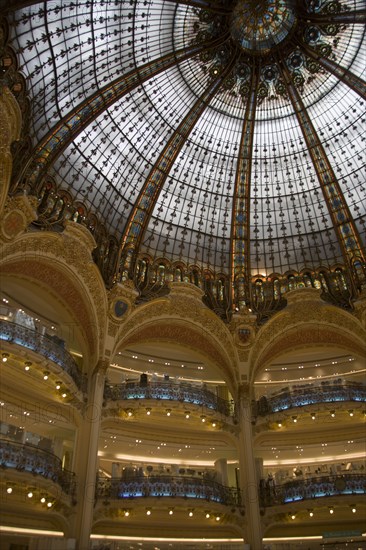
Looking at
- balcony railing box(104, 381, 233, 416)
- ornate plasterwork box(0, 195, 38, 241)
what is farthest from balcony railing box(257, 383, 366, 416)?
ornate plasterwork box(0, 195, 38, 241)

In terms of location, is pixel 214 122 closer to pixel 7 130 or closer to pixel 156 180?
pixel 156 180

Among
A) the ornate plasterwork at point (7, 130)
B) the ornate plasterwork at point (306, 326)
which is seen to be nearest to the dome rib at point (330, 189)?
the ornate plasterwork at point (306, 326)

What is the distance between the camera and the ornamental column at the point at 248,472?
77.0 ft

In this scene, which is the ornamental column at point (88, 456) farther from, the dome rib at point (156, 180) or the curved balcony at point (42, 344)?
the dome rib at point (156, 180)

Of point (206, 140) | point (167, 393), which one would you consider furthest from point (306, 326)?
point (206, 140)

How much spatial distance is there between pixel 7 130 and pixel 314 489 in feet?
70.2

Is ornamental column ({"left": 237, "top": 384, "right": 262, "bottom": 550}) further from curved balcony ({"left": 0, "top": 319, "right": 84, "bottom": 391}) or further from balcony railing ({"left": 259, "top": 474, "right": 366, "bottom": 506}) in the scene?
curved balcony ({"left": 0, "top": 319, "right": 84, "bottom": 391})

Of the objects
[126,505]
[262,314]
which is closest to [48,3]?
[262,314]

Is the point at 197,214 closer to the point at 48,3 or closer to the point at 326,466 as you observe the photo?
the point at 48,3

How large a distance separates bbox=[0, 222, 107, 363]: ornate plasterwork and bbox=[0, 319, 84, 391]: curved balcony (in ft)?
6.73

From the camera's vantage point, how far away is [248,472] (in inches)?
987

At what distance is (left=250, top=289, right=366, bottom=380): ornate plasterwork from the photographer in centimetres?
2902

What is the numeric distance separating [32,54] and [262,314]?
18.2 m

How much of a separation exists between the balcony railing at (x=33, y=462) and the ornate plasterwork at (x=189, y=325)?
857 cm
